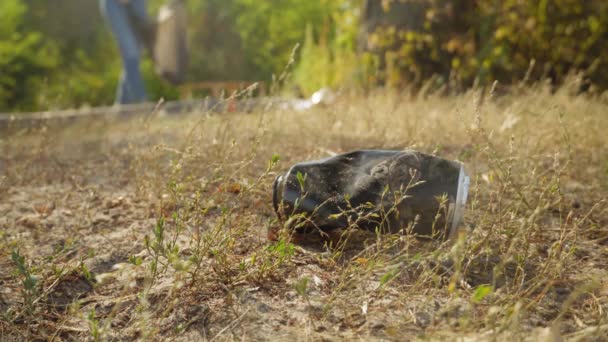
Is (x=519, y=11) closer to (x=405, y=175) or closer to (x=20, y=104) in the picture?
(x=405, y=175)

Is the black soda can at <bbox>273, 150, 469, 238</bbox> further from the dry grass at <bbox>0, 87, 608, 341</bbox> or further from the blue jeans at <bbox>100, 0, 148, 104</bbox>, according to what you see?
the blue jeans at <bbox>100, 0, 148, 104</bbox>

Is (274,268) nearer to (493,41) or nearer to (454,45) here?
(454,45)

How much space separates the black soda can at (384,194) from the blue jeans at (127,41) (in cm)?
709

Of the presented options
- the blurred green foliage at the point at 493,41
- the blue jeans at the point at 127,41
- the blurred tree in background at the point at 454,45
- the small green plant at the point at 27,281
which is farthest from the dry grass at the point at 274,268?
the blue jeans at the point at 127,41

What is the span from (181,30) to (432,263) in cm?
828

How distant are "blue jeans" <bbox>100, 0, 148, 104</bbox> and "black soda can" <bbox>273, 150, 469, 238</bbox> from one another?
7.09 meters

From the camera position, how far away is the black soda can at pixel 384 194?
2.14 m

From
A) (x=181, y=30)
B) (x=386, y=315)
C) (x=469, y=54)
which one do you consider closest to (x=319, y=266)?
(x=386, y=315)

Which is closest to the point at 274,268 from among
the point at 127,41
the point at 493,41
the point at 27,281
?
the point at 27,281

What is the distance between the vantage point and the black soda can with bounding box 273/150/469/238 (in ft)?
7.02

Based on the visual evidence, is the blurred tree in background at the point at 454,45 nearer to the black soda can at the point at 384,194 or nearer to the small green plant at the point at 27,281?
the black soda can at the point at 384,194

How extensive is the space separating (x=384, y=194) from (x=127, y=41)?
7438 millimetres

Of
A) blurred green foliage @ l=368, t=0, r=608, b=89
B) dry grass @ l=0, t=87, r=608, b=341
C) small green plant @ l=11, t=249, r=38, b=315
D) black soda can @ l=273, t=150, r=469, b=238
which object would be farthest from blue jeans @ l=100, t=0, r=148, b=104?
small green plant @ l=11, t=249, r=38, b=315

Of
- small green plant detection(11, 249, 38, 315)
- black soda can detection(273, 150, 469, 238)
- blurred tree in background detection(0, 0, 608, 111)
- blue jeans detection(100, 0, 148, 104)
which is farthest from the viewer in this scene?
blue jeans detection(100, 0, 148, 104)
